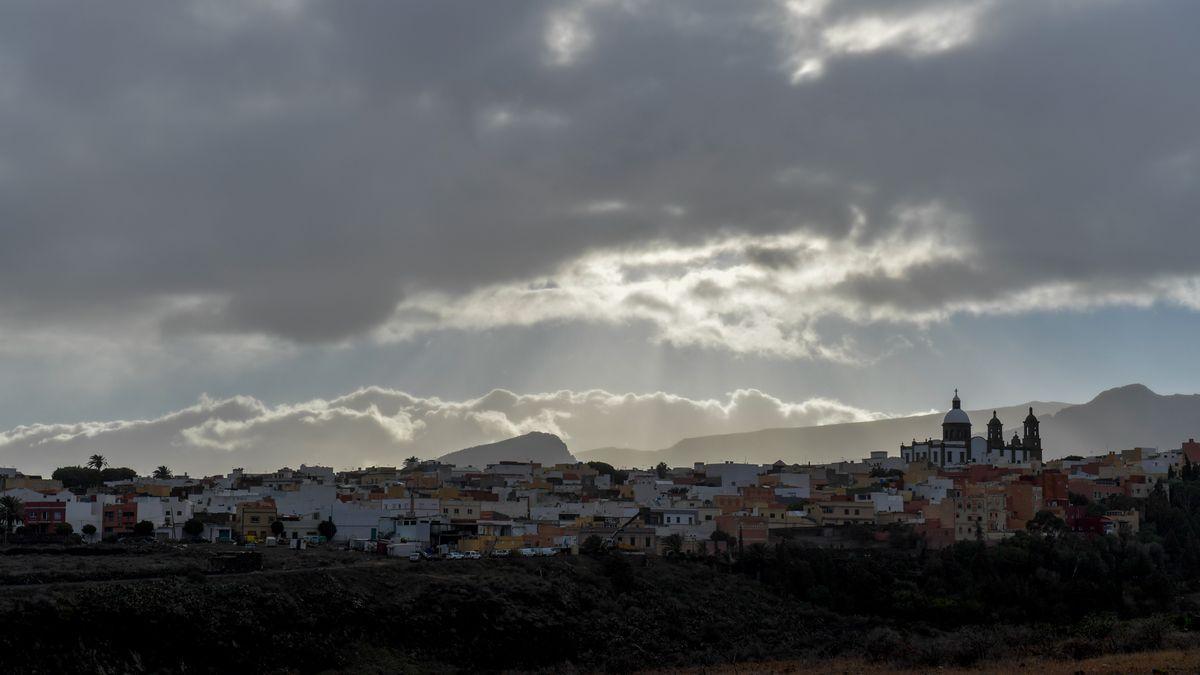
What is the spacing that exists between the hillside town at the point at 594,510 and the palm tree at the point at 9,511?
13cm

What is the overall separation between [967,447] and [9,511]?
98077mm

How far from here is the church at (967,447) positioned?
136625mm

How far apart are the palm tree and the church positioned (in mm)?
88682

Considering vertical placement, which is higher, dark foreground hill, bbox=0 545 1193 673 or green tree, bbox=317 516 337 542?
green tree, bbox=317 516 337 542

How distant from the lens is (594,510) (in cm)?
8769

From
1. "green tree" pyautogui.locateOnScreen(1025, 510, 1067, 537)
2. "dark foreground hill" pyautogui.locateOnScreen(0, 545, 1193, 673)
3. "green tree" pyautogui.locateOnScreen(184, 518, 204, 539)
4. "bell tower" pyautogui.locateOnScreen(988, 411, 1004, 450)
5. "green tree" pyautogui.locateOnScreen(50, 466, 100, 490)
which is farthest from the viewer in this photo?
"bell tower" pyautogui.locateOnScreen(988, 411, 1004, 450)

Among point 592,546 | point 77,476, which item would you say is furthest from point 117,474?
point 592,546

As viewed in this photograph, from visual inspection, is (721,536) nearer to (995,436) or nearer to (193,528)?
(193,528)

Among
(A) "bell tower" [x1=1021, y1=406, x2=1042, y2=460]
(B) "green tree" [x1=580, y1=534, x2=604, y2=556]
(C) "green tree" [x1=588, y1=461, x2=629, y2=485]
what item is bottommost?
(B) "green tree" [x1=580, y1=534, x2=604, y2=556]

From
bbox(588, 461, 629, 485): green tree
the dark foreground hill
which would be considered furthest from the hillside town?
bbox(588, 461, 629, 485): green tree

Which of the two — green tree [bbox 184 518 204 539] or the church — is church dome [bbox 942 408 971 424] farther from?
green tree [bbox 184 518 204 539]

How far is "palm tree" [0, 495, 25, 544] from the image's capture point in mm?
73875

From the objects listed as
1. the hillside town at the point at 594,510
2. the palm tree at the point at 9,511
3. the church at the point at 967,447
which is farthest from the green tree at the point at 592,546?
the church at the point at 967,447

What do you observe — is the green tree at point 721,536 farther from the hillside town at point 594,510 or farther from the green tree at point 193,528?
the green tree at point 193,528
